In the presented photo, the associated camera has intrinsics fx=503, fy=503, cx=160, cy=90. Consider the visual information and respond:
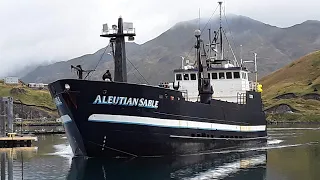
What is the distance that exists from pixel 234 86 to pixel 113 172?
1694 cm

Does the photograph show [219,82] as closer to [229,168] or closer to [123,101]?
[229,168]

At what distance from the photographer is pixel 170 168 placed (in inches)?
1258

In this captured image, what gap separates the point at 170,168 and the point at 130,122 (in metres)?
4.04

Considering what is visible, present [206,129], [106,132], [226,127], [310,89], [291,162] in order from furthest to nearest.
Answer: [310,89] < [226,127] < [206,129] < [291,162] < [106,132]

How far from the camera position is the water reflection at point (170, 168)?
29.8 meters

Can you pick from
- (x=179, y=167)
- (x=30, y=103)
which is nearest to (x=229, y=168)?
(x=179, y=167)

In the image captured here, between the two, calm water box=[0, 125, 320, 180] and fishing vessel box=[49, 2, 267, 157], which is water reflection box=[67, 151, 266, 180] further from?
fishing vessel box=[49, 2, 267, 157]

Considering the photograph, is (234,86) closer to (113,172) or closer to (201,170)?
(201,170)

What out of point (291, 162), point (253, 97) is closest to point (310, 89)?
point (253, 97)

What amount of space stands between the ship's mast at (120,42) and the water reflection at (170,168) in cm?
705

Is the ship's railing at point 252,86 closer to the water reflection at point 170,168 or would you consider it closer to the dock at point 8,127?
the water reflection at point 170,168

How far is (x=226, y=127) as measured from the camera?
1606 inches

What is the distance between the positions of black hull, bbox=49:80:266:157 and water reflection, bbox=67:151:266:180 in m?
0.88

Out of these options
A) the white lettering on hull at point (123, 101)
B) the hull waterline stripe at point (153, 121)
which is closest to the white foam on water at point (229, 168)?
the hull waterline stripe at point (153, 121)
